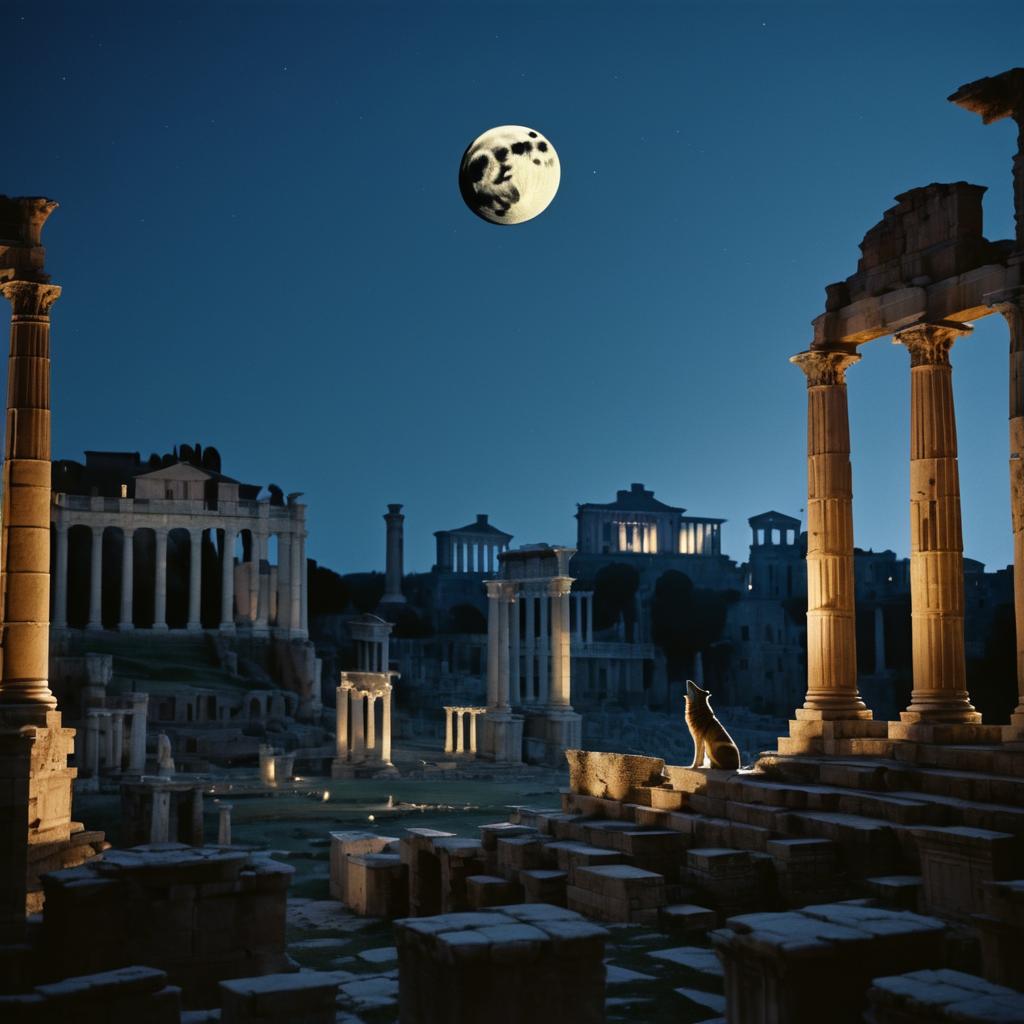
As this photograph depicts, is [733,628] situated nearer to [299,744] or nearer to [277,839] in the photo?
[299,744]

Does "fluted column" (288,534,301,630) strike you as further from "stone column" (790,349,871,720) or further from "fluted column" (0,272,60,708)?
"stone column" (790,349,871,720)

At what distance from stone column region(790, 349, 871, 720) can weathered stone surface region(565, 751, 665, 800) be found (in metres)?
2.51

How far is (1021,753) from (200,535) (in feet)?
157

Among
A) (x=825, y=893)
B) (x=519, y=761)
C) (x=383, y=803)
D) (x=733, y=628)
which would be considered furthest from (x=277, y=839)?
(x=733, y=628)

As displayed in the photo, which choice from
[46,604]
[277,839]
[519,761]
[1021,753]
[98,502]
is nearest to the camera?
[1021,753]

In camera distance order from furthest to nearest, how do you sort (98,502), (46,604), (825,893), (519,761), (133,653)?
(98,502) < (133,653) < (519,761) < (46,604) < (825,893)

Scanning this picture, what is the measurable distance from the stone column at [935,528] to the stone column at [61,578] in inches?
1680

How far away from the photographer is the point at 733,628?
78.8 metres

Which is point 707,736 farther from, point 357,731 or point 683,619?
point 683,619

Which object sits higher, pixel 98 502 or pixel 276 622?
pixel 98 502

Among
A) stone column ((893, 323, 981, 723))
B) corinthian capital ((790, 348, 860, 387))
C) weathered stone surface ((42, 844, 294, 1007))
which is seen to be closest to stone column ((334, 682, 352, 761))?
corinthian capital ((790, 348, 860, 387))

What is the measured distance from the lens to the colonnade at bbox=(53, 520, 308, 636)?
179ft

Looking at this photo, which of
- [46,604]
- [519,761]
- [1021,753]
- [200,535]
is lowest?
[519,761]

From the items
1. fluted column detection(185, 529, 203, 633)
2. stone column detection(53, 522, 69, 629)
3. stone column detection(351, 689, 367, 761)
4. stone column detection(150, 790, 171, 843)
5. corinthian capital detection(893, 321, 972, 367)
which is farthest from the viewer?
fluted column detection(185, 529, 203, 633)
